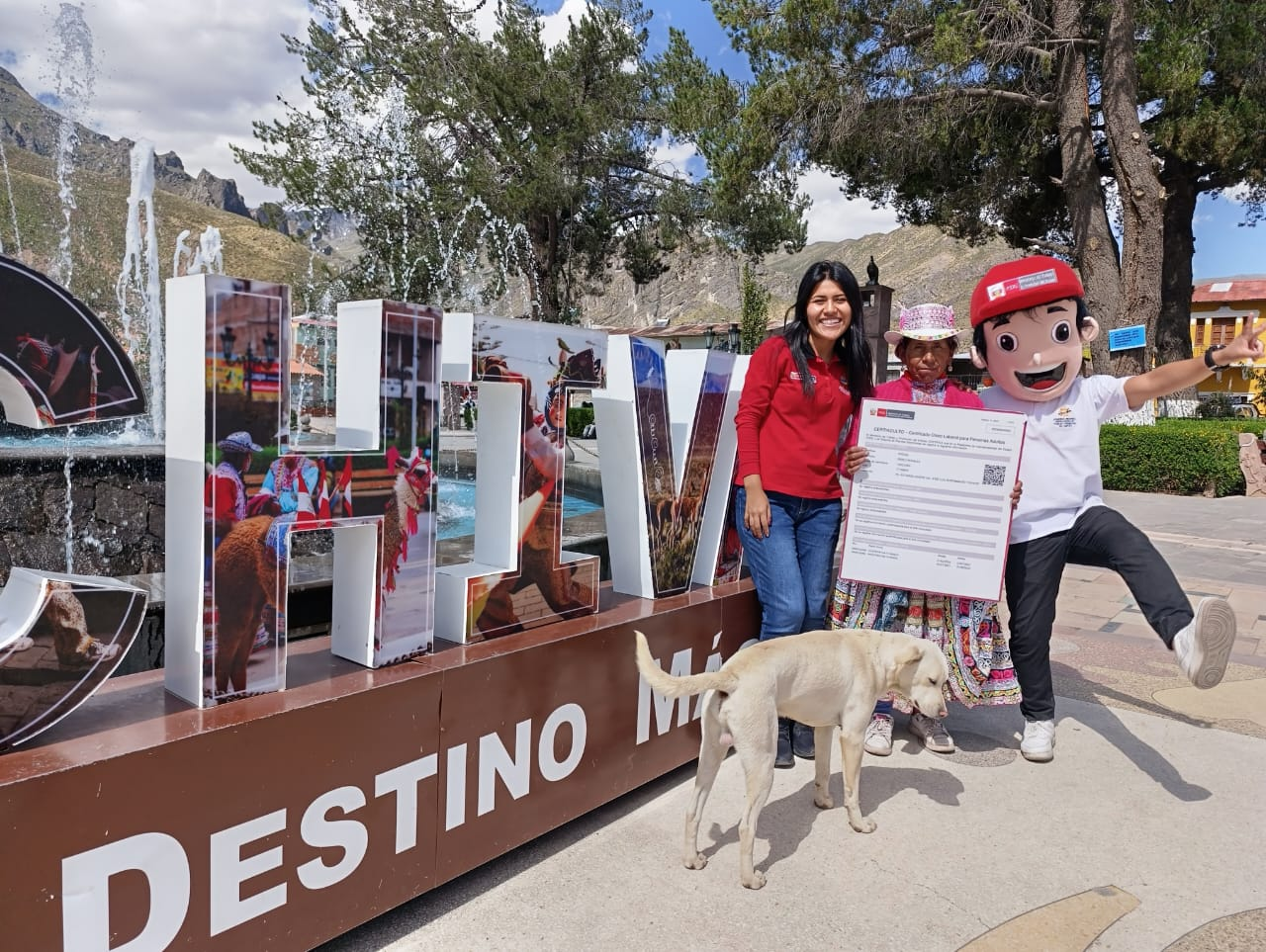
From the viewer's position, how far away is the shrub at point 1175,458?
45.9 ft

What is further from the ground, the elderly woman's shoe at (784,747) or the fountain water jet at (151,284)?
the fountain water jet at (151,284)

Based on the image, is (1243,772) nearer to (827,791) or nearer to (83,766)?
(827,791)

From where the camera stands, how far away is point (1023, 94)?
1586cm

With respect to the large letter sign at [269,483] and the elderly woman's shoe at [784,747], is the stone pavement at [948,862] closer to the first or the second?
the elderly woman's shoe at [784,747]

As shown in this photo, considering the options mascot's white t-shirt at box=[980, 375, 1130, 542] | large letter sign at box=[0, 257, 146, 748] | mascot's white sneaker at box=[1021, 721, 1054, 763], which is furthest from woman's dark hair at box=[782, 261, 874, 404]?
large letter sign at box=[0, 257, 146, 748]

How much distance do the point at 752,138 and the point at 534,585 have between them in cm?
1450

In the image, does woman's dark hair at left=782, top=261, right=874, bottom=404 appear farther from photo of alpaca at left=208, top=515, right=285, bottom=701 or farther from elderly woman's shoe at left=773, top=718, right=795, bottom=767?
photo of alpaca at left=208, top=515, right=285, bottom=701

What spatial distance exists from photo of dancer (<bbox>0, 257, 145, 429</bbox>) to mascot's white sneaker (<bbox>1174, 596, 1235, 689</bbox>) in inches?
131

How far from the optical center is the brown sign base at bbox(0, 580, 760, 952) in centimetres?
165

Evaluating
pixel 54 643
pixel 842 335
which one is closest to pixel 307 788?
pixel 54 643

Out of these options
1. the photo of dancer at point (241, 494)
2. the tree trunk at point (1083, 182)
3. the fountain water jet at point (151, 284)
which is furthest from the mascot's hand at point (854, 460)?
the tree trunk at point (1083, 182)

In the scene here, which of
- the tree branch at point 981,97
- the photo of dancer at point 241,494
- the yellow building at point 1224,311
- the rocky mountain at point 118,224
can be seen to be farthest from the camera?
the yellow building at point 1224,311

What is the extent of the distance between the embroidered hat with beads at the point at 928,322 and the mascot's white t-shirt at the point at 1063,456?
0.50 metres

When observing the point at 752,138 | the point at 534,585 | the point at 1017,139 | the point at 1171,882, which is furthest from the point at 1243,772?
the point at 1017,139
